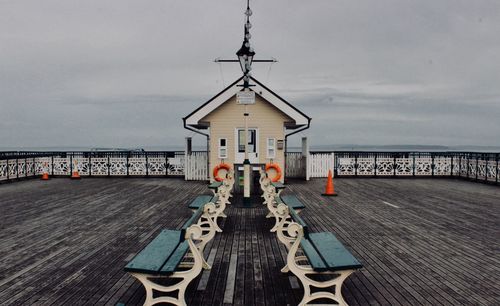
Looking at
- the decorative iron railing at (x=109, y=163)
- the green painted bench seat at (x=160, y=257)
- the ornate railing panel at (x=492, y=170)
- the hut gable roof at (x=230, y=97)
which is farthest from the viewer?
the decorative iron railing at (x=109, y=163)

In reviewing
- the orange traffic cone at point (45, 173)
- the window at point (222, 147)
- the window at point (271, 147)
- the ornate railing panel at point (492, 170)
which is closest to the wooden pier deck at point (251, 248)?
the ornate railing panel at point (492, 170)

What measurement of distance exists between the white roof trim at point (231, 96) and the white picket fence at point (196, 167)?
2.27 meters

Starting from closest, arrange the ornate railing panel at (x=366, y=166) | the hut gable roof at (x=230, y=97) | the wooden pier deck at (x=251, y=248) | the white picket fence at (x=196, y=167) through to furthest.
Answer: the wooden pier deck at (x=251, y=248) < the hut gable roof at (x=230, y=97) < the white picket fence at (x=196, y=167) < the ornate railing panel at (x=366, y=166)

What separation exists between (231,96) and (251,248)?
10.1m

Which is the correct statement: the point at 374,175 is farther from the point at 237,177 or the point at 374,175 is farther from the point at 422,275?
the point at 422,275

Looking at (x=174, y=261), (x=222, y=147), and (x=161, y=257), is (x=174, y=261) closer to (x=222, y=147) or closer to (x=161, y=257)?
(x=161, y=257)

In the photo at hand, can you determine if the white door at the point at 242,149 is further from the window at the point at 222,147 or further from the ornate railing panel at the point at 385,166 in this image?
the ornate railing panel at the point at 385,166

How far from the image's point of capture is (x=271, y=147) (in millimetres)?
15789

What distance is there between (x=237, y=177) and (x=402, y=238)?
7674 mm

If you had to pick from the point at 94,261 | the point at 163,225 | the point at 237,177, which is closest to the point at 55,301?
the point at 94,261

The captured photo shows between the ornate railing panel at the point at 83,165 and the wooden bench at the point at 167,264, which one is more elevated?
the ornate railing panel at the point at 83,165

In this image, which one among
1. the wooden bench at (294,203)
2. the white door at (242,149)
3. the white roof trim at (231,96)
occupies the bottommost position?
the wooden bench at (294,203)

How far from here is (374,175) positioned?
62.4 feet

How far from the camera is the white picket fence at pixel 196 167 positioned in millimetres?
17109
